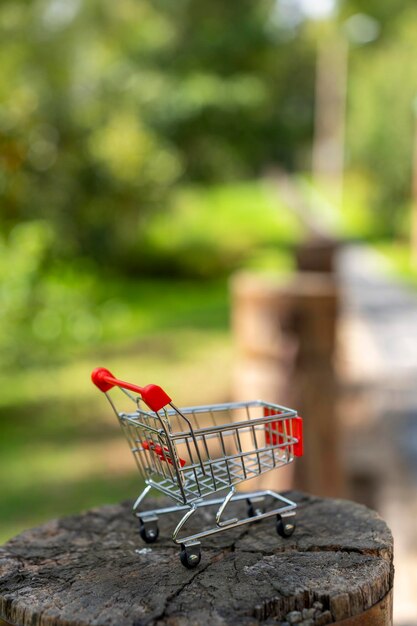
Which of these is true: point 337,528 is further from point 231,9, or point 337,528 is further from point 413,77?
point 413,77

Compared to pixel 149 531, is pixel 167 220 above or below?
above

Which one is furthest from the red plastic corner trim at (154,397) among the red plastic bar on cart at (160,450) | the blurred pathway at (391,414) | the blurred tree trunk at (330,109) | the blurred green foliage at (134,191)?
the blurred tree trunk at (330,109)

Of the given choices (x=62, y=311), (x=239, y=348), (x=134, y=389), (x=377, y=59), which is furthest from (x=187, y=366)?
(x=377, y=59)

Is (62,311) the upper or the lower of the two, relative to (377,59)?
lower

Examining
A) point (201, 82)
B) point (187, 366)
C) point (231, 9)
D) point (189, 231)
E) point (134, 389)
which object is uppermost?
point (231, 9)

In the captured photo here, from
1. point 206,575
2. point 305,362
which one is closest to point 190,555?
point 206,575

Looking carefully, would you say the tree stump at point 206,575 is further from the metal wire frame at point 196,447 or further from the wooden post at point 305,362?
the wooden post at point 305,362

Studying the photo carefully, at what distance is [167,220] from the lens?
24.5 metres

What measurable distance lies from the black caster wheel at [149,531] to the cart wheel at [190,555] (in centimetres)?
Answer: 25

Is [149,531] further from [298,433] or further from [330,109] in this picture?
[330,109]

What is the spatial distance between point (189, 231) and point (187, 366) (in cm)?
1342

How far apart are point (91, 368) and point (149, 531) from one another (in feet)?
38.0

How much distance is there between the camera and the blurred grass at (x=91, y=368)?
846 cm

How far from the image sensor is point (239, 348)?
6.66 m
